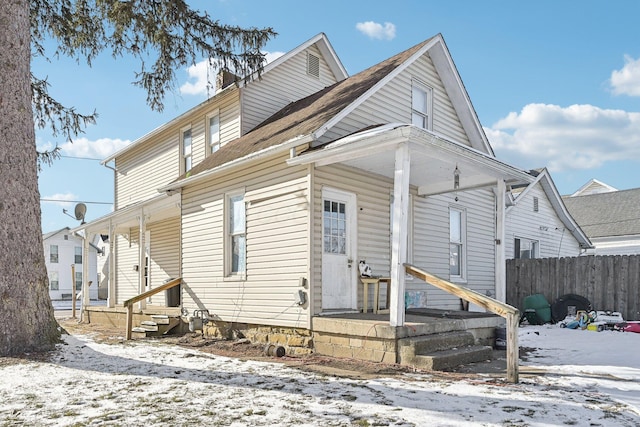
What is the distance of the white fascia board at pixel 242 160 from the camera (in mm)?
8601

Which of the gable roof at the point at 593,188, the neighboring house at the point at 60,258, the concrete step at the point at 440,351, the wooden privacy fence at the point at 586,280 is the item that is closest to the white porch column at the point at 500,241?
the concrete step at the point at 440,351

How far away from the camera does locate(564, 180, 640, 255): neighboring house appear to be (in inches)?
954

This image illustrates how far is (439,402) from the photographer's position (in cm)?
514

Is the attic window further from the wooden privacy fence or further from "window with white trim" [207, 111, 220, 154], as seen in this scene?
the wooden privacy fence

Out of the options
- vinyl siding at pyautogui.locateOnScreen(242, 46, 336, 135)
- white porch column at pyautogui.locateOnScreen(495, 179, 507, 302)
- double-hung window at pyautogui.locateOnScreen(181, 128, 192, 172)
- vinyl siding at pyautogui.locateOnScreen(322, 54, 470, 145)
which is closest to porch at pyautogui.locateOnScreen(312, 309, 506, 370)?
white porch column at pyautogui.locateOnScreen(495, 179, 507, 302)

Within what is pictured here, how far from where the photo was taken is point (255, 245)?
977 centimetres

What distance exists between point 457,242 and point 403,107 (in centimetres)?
365

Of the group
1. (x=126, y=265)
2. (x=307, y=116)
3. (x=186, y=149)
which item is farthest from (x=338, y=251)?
(x=126, y=265)

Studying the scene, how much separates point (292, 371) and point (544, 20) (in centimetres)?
874

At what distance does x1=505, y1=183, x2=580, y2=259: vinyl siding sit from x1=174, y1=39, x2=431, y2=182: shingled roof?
27.8ft

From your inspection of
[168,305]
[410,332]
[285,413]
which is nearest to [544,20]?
[410,332]

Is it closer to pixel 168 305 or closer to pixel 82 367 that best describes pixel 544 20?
pixel 82 367

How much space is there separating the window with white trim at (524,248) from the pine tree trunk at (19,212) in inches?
580

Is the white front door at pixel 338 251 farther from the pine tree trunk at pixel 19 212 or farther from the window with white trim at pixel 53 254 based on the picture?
the window with white trim at pixel 53 254
